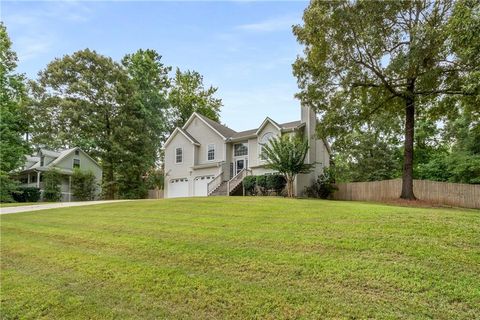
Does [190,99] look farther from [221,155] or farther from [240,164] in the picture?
[240,164]

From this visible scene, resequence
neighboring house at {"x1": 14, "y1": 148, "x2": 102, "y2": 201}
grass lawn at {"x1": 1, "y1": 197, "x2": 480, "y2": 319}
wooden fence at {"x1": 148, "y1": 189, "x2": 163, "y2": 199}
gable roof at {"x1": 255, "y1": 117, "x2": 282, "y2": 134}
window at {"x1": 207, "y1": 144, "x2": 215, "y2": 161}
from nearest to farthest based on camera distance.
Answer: grass lawn at {"x1": 1, "y1": 197, "x2": 480, "y2": 319} < gable roof at {"x1": 255, "y1": 117, "x2": 282, "y2": 134} < window at {"x1": 207, "y1": 144, "x2": 215, "y2": 161} < wooden fence at {"x1": 148, "y1": 189, "x2": 163, "y2": 199} < neighboring house at {"x1": 14, "y1": 148, "x2": 102, "y2": 201}

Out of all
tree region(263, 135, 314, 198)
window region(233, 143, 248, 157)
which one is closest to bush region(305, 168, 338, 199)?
tree region(263, 135, 314, 198)

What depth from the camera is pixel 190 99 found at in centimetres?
3875

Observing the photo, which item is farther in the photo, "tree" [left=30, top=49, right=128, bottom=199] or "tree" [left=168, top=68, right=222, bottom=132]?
"tree" [left=168, top=68, right=222, bottom=132]

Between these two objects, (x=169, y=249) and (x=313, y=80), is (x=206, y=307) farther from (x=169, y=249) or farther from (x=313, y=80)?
(x=313, y=80)

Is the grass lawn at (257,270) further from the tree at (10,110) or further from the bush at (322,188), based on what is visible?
the tree at (10,110)

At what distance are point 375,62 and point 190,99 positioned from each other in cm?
2549

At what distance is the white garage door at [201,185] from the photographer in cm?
2457

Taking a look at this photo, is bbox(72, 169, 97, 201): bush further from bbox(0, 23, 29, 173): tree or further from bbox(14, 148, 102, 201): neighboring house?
bbox(0, 23, 29, 173): tree

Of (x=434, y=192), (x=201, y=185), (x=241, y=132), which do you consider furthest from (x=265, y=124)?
(x=434, y=192)

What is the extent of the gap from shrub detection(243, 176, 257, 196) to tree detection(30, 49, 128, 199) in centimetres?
1396

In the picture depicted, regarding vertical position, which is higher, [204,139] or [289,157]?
[204,139]

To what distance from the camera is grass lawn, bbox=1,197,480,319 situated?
13.5 feet

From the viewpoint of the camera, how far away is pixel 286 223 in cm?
782
